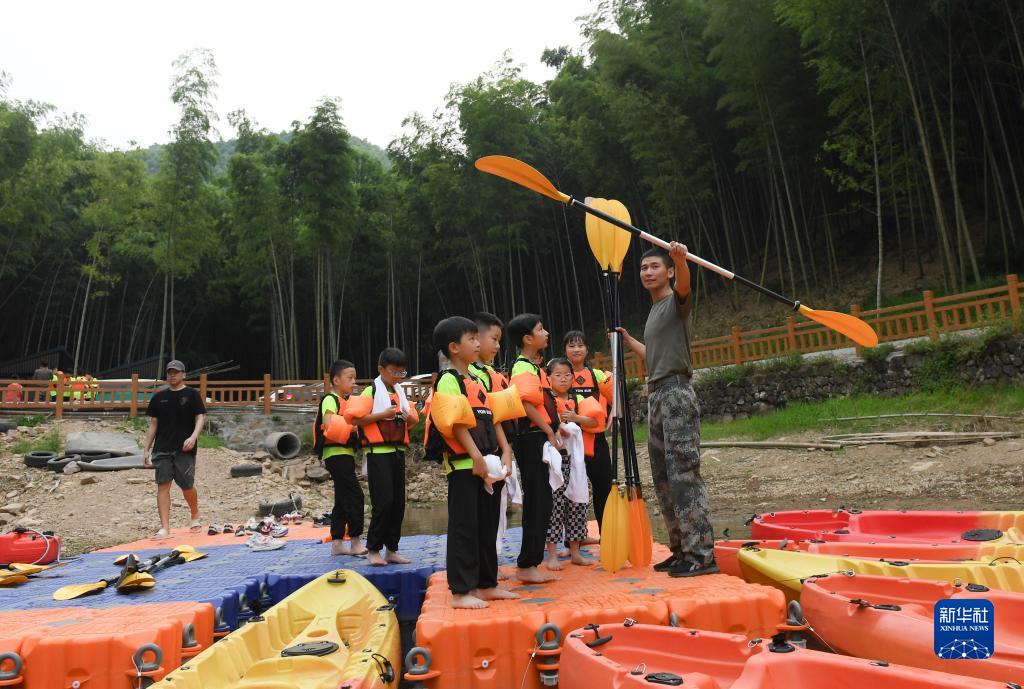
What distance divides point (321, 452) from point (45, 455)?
897 centimetres

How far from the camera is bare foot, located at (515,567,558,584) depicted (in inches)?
132

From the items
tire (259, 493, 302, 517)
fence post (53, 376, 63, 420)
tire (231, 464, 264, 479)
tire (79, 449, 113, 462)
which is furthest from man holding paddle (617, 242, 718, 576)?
fence post (53, 376, 63, 420)

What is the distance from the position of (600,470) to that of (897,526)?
1997 millimetres

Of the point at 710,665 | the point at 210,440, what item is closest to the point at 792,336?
the point at 710,665

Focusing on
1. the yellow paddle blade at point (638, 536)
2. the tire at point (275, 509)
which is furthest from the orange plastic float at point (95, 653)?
the tire at point (275, 509)

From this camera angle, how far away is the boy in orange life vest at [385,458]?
4.02m

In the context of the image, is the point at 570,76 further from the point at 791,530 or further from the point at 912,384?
the point at 791,530

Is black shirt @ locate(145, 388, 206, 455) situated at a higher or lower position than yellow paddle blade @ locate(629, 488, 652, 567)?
higher

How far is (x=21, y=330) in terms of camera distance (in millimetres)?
23141

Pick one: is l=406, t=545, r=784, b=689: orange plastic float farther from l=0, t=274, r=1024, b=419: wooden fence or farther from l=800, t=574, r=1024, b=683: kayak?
l=0, t=274, r=1024, b=419: wooden fence

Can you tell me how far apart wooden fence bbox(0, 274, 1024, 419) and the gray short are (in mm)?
2750

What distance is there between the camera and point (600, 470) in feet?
14.0

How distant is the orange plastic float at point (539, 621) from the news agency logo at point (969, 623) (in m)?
0.88

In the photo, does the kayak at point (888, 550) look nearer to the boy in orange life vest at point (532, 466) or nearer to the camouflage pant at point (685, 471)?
the camouflage pant at point (685, 471)
